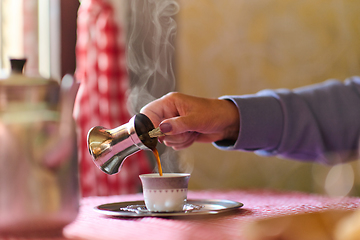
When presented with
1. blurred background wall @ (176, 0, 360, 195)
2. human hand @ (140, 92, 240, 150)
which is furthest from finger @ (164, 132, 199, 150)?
blurred background wall @ (176, 0, 360, 195)

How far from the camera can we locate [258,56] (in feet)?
7.59

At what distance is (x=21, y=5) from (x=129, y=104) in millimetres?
848

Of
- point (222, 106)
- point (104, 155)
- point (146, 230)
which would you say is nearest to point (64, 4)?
point (222, 106)

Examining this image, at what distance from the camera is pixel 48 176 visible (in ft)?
1.98

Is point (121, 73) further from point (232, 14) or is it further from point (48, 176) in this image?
point (48, 176)

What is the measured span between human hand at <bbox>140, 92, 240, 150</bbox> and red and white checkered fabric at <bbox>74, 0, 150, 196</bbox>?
1.14m

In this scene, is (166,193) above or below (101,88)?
below

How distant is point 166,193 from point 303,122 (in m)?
0.67

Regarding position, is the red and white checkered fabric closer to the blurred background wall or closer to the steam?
the steam

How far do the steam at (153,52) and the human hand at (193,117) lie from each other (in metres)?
1.34

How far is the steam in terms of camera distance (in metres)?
2.52

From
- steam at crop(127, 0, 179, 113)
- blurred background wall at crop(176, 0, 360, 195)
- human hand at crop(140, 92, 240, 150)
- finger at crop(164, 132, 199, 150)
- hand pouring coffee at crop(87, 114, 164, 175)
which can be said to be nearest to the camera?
hand pouring coffee at crop(87, 114, 164, 175)

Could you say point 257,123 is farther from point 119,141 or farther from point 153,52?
point 153,52

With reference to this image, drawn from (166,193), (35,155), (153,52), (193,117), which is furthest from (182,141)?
(153,52)
